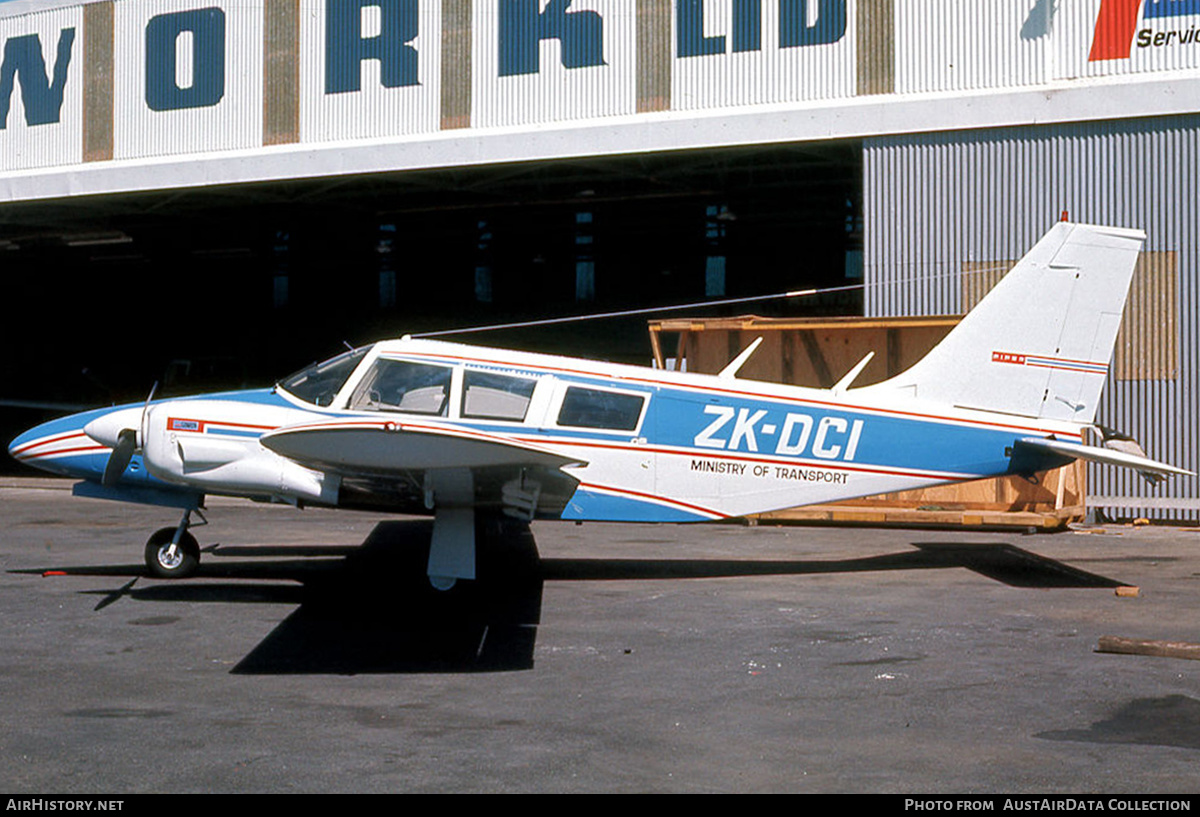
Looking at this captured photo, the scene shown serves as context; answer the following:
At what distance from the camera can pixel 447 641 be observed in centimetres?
845

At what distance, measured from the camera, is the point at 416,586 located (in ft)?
35.2

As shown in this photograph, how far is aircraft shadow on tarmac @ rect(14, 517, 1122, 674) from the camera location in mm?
7988

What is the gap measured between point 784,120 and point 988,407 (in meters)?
9.02

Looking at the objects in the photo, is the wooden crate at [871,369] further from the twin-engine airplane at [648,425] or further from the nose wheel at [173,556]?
the nose wheel at [173,556]

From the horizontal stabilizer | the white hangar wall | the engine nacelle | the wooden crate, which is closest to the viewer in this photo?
the engine nacelle

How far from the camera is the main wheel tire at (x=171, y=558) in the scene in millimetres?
10695

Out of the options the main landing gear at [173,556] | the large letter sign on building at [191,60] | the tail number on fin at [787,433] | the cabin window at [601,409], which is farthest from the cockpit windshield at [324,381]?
the large letter sign on building at [191,60]

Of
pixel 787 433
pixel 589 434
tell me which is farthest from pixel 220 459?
pixel 787 433

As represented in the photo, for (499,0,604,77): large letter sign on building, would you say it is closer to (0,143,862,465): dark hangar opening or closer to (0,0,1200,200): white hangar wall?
(0,0,1200,200): white hangar wall

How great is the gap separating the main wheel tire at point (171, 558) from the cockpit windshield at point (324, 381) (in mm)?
1870

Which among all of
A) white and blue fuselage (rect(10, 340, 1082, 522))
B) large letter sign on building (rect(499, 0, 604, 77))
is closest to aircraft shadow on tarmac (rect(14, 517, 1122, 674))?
white and blue fuselage (rect(10, 340, 1082, 522))

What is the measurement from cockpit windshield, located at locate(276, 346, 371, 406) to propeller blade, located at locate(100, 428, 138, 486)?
132 cm

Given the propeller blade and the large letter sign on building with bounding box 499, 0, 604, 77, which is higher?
the large letter sign on building with bounding box 499, 0, 604, 77

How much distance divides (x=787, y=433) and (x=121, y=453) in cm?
597
